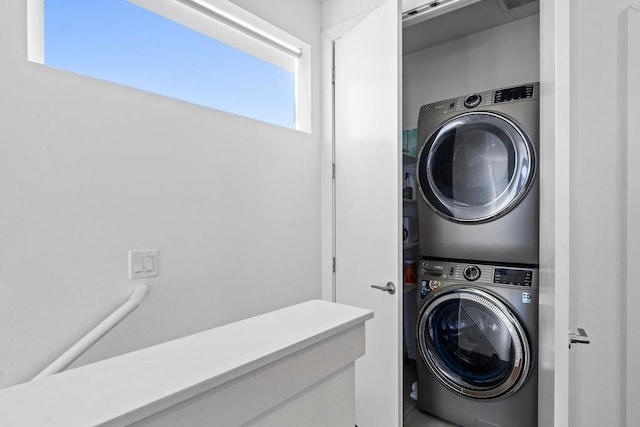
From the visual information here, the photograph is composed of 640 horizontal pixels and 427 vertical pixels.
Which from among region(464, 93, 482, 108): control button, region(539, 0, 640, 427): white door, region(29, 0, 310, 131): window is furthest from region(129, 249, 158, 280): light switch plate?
region(464, 93, 482, 108): control button

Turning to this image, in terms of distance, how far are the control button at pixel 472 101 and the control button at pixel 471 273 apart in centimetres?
91

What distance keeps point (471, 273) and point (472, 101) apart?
0.97m

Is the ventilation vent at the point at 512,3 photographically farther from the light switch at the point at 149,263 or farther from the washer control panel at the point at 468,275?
the light switch at the point at 149,263

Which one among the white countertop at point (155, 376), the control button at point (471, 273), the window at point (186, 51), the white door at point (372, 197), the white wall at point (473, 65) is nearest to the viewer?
the white countertop at point (155, 376)

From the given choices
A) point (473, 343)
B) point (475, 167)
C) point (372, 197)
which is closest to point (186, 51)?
point (372, 197)

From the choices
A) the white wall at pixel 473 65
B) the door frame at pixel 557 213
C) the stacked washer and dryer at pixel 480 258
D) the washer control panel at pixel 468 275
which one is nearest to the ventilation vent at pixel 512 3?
the white wall at pixel 473 65

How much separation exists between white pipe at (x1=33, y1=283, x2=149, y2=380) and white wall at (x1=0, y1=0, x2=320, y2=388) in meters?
0.05

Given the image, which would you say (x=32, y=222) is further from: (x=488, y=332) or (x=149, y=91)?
(x=488, y=332)

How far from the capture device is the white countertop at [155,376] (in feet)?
1.22

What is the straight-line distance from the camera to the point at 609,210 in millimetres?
1394

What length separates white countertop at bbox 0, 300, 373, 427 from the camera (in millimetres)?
373

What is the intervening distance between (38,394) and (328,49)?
220 cm

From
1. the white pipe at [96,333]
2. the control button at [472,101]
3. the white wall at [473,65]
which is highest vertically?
the white wall at [473,65]

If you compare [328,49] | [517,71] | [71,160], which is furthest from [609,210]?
[71,160]
